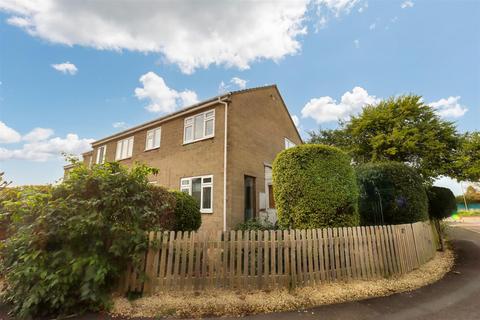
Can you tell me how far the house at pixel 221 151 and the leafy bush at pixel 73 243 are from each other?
19.2ft

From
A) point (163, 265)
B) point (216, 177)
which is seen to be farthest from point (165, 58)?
point (163, 265)

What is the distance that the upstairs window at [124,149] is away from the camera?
15958mm

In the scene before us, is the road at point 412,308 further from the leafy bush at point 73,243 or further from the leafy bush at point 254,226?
the leafy bush at point 254,226

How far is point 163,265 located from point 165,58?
10.6 m

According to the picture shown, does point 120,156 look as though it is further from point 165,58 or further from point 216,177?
point 216,177

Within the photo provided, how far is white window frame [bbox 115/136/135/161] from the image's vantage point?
52.2ft

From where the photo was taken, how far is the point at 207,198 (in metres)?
10.8

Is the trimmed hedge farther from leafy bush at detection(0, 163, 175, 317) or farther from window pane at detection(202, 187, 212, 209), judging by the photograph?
leafy bush at detection(0, 163, 175, 317)

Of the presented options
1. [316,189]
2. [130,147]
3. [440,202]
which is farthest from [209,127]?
[440,202]

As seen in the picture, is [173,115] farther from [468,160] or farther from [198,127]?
[468,160]

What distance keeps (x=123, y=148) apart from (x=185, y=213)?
39.3 feet

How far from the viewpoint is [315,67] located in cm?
1328

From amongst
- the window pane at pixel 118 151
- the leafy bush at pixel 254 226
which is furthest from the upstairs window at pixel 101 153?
the leafy bush at pixel 254 226

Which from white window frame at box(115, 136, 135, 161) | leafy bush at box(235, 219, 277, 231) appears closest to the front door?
leafy bush at box(235, 219, 277, 231)
